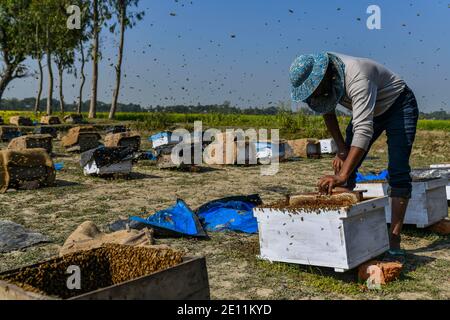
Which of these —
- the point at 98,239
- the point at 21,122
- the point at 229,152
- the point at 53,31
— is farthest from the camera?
the point at 53,31

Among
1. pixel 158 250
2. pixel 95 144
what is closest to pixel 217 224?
pixel 158 250

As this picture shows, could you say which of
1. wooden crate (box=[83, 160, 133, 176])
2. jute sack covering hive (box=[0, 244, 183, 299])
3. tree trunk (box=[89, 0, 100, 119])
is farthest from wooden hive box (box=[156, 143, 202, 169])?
tree trunk (box=[89, 0, 100, 119])

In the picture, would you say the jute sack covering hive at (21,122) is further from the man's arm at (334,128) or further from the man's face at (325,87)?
the man's face at (325,87)

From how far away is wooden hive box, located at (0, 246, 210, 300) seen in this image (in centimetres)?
203

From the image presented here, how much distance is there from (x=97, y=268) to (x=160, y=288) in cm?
72

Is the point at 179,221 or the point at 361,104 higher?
the point at 361,104

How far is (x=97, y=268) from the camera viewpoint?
274cm

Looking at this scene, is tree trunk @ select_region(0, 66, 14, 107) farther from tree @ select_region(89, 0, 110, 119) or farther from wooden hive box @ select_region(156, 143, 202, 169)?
wooden hive box @ select_region(156, 143, 202, 169)

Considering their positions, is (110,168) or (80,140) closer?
(110,168)

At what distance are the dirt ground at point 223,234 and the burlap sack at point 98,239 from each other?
26 cm

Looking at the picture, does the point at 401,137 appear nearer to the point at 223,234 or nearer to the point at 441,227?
the point at 441,227

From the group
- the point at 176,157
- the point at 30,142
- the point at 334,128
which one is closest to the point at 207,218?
the point at 334,128
